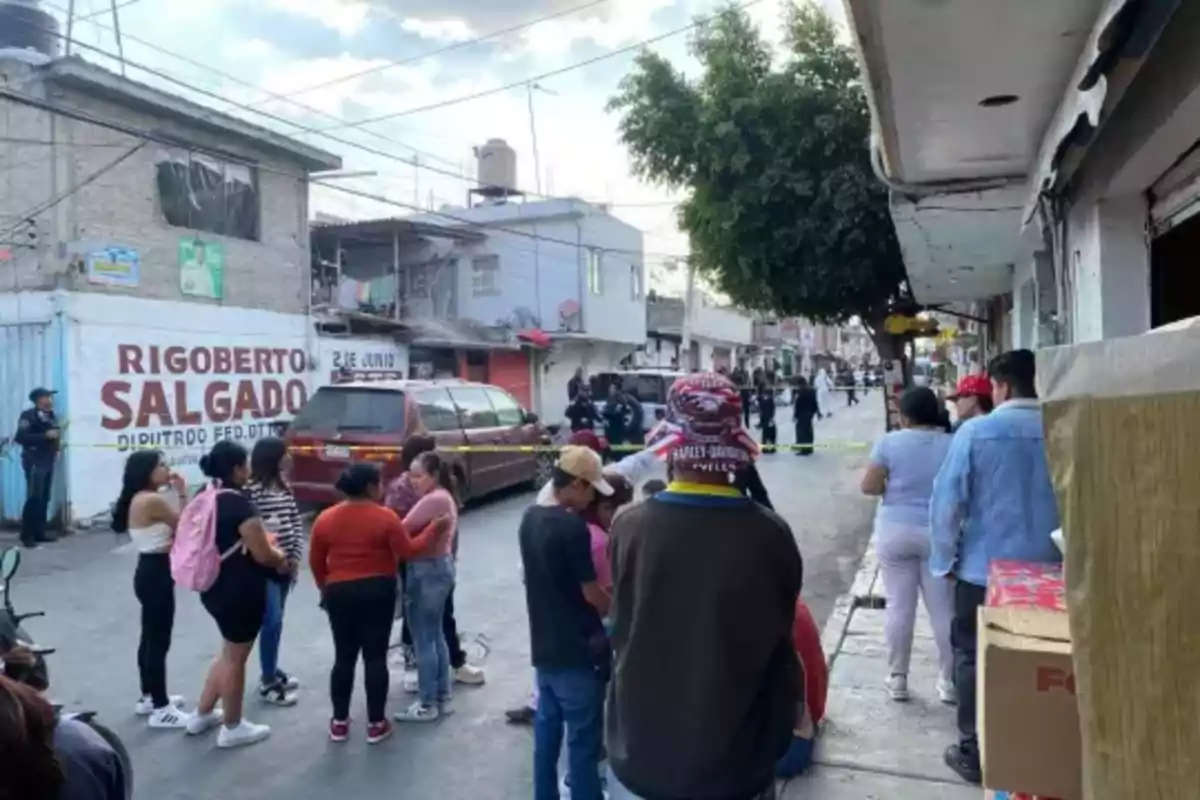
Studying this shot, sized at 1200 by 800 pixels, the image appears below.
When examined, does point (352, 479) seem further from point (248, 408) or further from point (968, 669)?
point (248, 408)

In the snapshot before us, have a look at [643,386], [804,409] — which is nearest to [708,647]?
[804,409]

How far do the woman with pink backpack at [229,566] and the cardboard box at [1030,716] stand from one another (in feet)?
11.7

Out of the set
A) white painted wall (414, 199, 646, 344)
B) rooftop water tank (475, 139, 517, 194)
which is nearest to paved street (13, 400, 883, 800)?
white painted wall (414, 199, 646, 344)

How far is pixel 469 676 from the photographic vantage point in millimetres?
5672

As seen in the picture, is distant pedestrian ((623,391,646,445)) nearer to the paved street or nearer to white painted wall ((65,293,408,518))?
white painted wall ((65,293,408,518))

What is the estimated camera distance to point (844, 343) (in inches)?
3450

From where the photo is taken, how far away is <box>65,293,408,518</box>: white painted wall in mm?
11578

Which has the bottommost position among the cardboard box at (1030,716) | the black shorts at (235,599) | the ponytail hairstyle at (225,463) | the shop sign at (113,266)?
the black shorts at (235,599)

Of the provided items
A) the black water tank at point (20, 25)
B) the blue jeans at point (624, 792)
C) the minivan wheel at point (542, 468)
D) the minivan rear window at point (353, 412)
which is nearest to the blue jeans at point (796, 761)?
the blue jeans at point (624, 792)

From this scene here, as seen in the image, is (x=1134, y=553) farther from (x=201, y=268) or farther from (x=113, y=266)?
(x=201, y=268)

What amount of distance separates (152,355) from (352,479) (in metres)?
9.42

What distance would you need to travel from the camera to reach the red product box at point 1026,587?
2.44 m

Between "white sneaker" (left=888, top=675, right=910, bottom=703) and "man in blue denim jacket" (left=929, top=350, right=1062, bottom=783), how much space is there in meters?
0.99

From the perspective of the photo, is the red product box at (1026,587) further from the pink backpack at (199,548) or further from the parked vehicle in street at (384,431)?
the parked vehicle in street at (384,431)
